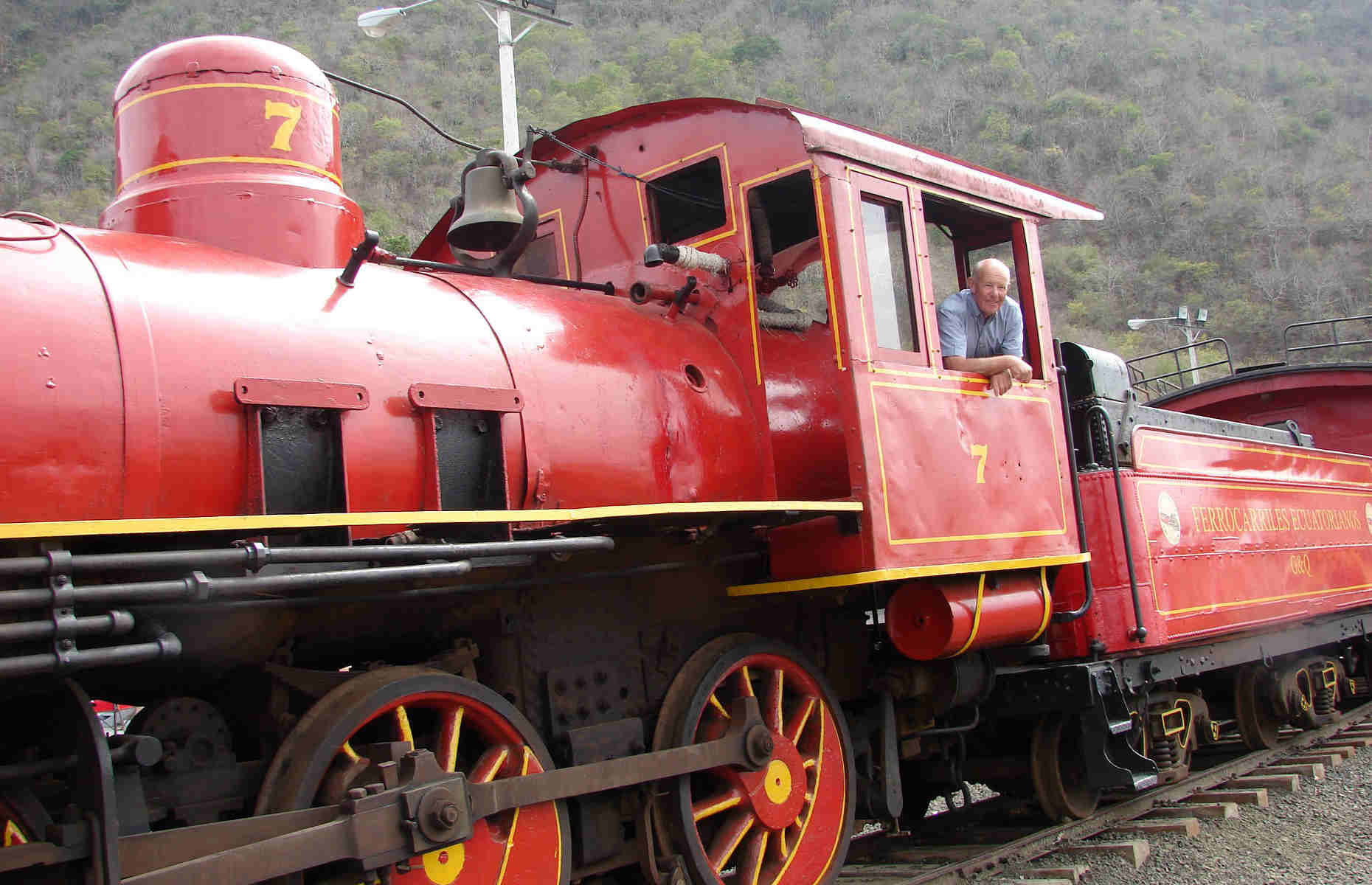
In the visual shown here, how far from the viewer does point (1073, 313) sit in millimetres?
45656

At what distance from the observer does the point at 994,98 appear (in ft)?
209

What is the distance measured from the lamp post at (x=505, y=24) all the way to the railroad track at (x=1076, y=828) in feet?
21.3

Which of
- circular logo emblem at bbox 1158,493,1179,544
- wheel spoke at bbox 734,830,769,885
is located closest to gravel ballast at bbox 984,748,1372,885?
wheel spoke at bbox 734,830,769,885

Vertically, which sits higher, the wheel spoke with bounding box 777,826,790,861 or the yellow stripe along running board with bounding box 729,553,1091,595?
the yellow stripe along running board with bounding box 729,553,1091,595

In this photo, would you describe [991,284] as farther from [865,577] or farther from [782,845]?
[782,845]

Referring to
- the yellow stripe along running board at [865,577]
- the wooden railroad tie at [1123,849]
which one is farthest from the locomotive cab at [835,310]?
the wooden railroad tie at [1123,849]

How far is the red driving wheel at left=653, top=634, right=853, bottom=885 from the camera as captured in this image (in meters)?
4.14

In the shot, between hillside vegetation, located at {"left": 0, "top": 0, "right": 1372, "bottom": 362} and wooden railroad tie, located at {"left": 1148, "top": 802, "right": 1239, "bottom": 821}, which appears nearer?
wooden railroad tie, located at {"left": 1148, "top": 802, "right": 1239, "bottom": 821}

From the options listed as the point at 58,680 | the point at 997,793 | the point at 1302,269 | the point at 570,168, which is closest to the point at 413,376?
the point at 58,680

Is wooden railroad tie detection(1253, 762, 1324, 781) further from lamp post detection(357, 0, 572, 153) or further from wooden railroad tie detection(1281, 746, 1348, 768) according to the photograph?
lamp post detection(357, 0, 572, 153)

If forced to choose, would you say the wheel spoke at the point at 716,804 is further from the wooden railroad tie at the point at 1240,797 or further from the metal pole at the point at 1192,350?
the metal pole at the point at 1192,350

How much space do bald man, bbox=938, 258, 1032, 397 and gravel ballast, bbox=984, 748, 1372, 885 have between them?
89.2 inches

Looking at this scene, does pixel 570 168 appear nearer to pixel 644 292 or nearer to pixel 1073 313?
pixel 644 292

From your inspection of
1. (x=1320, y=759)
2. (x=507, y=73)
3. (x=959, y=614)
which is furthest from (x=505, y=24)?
(x=1320, y=759)
